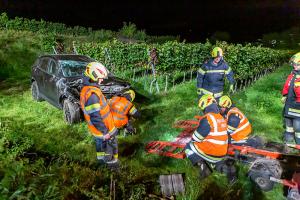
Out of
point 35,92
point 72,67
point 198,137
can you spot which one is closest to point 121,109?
point 198,137

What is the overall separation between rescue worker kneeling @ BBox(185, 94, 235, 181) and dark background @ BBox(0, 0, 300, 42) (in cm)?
3580

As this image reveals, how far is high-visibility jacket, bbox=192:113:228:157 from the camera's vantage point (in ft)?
18.2

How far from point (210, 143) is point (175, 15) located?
57.0 metres

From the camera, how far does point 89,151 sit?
7215 mm

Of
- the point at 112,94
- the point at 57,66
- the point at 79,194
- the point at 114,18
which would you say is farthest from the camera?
Answer: the point at 114,18

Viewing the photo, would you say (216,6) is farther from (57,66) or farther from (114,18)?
(57,66)

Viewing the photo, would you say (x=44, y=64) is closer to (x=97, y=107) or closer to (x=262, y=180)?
(x=97, y=107)

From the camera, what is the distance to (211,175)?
620 centimetres

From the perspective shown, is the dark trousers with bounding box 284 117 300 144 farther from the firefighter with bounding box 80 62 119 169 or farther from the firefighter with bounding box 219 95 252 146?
the firefighter with bounding box 80 62 119 169

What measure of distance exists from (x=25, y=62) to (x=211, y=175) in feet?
46.4

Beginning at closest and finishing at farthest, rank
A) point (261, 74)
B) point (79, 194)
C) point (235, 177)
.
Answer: point (79, 194) → point (235, 177) → point (261, 74)

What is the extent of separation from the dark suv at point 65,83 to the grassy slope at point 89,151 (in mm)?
404

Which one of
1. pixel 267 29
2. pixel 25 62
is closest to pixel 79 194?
pixel 25 62

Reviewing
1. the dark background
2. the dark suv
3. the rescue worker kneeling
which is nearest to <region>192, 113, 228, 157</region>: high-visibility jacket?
the rescue worker kneeling
